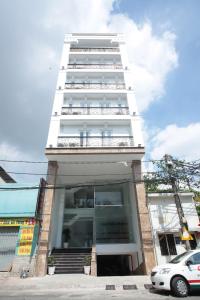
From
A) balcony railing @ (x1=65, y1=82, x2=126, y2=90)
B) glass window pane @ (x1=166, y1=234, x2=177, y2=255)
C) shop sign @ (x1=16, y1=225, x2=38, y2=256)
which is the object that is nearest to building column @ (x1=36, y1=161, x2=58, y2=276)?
shop sign @ (x1=16, y1=225, x2=38, y2=256)

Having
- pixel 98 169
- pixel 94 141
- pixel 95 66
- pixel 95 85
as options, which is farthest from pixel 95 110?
pixel 95 66

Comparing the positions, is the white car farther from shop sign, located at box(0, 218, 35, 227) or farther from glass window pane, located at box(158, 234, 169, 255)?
shop sign, located at box(0, 218, 35, 227)

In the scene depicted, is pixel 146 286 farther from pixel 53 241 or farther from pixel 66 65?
pixel 66 65

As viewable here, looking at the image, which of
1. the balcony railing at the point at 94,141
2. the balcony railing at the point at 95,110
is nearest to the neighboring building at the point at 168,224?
the balcony railing at the point at 94,141

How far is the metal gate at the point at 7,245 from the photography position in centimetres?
1356

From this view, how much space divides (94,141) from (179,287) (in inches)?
456

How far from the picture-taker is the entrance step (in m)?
14.1

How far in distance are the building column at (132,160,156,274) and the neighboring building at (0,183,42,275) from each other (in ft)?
21.8

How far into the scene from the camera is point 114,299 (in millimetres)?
7242

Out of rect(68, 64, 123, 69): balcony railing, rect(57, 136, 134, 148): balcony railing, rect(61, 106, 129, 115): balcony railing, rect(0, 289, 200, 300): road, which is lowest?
rect(0, 289, 200, 300): road

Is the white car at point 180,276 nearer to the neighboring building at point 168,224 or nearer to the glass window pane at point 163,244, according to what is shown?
the neighboring building at point 168,224

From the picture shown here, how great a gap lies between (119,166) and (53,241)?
775cm

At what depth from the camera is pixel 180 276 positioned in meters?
7.86

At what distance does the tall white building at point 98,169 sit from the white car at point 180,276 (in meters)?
5.62
